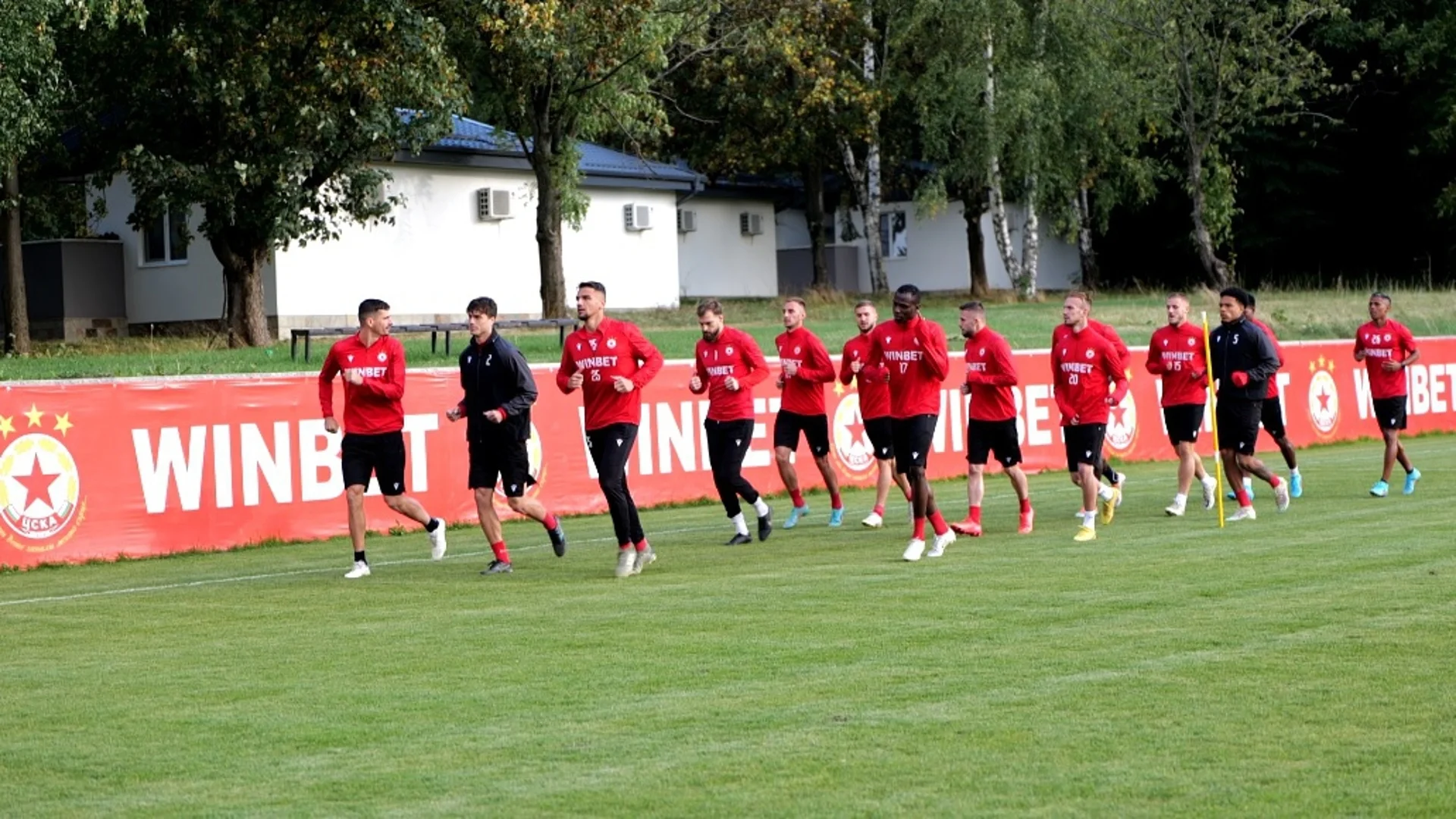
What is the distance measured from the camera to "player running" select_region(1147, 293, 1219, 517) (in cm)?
1822

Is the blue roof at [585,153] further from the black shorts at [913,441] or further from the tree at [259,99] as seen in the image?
the black shorts at [913,441]

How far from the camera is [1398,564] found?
42.8 feet

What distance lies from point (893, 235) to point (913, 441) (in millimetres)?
48068

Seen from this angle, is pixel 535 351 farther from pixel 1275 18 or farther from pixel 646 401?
pixel 1275 18

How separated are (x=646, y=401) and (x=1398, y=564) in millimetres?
10326

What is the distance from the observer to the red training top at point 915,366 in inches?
577

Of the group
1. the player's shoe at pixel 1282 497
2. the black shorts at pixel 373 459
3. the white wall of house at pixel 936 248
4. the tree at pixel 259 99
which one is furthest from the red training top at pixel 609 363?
the white wall of house at pixel 936 248

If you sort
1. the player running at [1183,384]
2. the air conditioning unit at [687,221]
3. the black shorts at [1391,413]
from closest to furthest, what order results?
the player running at [1183,384], the black shorts at [1391,413], the air conditioning unit at [687,221]

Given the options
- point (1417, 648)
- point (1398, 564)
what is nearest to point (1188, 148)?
point (1398, 564)

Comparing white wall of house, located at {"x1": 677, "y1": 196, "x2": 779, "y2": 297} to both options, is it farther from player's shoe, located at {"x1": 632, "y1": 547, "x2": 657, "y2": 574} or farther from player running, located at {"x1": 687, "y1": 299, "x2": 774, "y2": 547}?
player's shoe, located at {"x1": 632, "y1": 547, "x2": 657, "y2": 574}

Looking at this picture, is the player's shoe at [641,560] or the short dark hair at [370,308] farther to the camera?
the short dark hair at [370,308]

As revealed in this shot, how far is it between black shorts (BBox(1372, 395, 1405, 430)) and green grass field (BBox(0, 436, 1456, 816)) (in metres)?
5.44

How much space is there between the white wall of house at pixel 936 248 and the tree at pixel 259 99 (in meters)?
30.6

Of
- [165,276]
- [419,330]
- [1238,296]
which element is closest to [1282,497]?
[1238,296]
